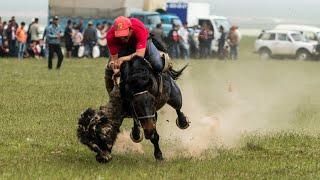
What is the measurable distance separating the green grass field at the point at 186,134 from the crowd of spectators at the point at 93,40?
11421 millimetres

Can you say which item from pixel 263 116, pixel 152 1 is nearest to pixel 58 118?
pixel 263 116

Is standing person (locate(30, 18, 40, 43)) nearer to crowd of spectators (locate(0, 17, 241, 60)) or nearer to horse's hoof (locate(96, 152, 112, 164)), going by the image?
crowd of spectators (locate(0, 17, 241, 60))

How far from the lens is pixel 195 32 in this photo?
4181 centimetres

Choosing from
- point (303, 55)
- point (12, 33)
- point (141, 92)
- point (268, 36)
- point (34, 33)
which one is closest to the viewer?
point (141, 92)

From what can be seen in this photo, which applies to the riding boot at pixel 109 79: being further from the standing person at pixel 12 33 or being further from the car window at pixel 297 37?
the car window at pixel 297 37

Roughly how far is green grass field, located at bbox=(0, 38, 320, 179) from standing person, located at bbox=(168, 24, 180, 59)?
600 inches

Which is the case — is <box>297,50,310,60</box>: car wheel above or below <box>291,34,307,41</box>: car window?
below

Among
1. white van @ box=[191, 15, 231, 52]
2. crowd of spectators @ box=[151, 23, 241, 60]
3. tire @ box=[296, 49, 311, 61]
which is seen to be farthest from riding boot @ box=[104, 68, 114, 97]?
tire @ box=[296, 49, 311, 61]

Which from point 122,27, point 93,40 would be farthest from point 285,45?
point 122,27

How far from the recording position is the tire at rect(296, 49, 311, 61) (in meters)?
45.3

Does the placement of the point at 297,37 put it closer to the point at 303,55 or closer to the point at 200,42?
the point at 303,55

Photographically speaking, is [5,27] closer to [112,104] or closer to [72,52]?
[72,52]

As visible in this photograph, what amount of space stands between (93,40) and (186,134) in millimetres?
25334

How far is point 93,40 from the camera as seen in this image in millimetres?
36469
